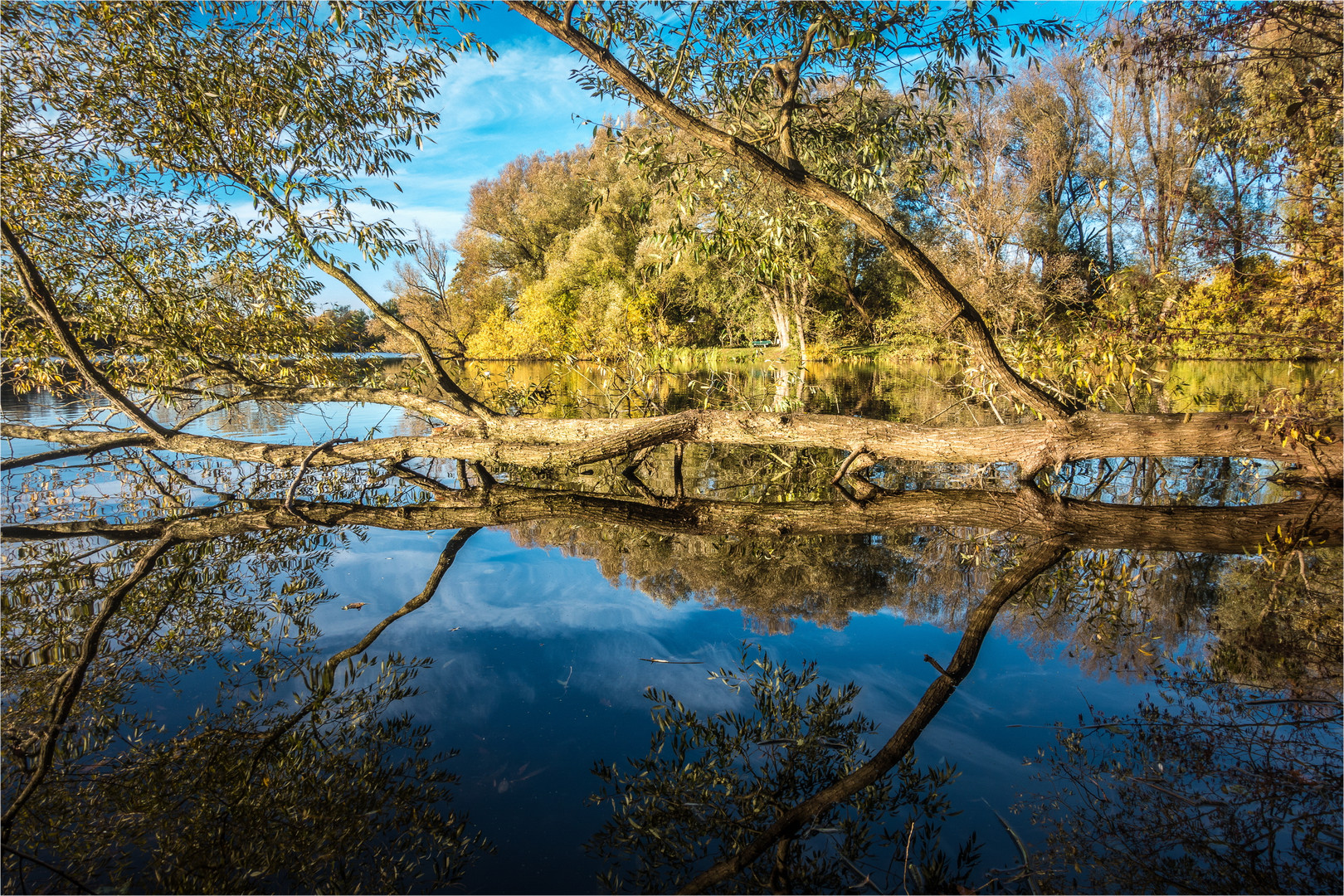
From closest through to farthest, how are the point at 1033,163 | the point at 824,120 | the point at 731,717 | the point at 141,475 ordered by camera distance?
1. the point at 731,717
2. the point at 824,120
3. the point at 141,475
4. the point at 1033,163

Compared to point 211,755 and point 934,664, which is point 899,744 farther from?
point 211,755

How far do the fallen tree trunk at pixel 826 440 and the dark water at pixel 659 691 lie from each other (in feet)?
1.77

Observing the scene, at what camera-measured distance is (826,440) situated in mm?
5391

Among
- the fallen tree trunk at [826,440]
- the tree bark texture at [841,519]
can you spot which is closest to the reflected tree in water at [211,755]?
the tree bark texture at [841,519]

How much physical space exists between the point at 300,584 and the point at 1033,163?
26854 mm

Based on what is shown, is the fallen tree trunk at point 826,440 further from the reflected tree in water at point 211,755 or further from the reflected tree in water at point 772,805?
the reflected tree in water at point 772,805

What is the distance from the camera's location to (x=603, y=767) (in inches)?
104

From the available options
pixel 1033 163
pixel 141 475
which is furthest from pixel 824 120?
pixel 1033 163

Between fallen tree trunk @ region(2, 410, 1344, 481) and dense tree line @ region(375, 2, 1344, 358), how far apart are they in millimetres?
833

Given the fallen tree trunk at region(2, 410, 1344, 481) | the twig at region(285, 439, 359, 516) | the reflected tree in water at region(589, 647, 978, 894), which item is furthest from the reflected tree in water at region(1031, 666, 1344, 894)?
the twig at region(285, 439, 359, 516)

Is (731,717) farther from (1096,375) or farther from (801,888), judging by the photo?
(1096,375)

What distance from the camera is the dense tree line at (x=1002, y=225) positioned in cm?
512

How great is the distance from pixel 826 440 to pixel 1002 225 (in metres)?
20.7

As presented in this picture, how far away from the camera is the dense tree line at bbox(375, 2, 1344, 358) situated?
512cm
